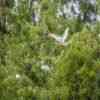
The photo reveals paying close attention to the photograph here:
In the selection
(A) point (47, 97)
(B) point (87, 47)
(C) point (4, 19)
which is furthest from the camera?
(C) point (4, 19)

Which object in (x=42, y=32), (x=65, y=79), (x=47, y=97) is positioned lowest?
(x=47, y=97)

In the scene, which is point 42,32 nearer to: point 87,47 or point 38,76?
point 38,76

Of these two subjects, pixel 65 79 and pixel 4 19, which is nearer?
pixel 65 79

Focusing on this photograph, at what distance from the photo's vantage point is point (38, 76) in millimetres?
5414

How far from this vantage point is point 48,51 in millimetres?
5355

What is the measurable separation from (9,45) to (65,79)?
1364 millimetres

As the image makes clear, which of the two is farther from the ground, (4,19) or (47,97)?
(4,19)

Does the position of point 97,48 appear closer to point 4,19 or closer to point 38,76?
point 38,76

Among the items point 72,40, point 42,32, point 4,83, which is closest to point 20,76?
point 4,83

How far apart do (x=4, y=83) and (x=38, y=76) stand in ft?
1.53

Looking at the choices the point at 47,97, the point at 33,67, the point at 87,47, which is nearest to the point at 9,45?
the point at 33,67

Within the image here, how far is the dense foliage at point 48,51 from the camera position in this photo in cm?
468

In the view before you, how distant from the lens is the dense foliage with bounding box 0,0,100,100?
468 centimetres

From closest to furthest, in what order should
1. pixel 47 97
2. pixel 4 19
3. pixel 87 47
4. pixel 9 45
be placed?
pixel 87 47 < pixel 47 97 < pixel 9 45 < pixel 4 19
